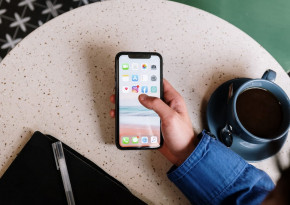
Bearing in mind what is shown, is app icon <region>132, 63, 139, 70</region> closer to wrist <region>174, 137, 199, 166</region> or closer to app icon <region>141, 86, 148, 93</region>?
app icon <region>141, 86, 148, 93</region>

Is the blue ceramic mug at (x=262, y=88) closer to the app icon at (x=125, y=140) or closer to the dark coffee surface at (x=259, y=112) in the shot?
the dark coffee surface at (x=259, y=112)

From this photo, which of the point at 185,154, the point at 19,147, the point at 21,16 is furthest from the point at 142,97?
the point at 21,16

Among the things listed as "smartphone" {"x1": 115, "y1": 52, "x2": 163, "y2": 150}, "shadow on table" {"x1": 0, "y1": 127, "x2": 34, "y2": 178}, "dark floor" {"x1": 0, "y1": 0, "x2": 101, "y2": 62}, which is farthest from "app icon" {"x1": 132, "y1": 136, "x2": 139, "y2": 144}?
"dark floor" {"x1": 0, "y1": 0, "x2": 101, "y2": 62}

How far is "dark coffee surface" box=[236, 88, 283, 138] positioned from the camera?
571 millimetres

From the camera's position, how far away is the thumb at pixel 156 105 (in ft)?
1.88

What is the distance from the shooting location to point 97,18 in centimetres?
65

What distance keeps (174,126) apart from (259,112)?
7.2 inches

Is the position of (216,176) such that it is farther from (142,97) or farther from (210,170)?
(142,97)

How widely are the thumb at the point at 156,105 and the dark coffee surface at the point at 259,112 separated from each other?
0.15m

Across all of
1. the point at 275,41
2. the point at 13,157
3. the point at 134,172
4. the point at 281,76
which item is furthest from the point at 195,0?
the point at 13,157

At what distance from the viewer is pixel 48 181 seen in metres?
0.57

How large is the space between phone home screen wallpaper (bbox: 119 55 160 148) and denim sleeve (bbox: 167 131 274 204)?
10 centimetres

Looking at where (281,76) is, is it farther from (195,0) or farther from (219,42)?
(195,0)

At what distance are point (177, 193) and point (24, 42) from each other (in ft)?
1.58
